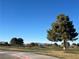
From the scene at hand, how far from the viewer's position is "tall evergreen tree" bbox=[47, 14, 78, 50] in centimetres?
6750

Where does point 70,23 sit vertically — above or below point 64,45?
above

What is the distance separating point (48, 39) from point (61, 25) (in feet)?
18.4

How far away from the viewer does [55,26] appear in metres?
68.4

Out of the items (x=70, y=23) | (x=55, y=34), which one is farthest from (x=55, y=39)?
(x=70, y=23)

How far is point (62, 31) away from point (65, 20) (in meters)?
3.11

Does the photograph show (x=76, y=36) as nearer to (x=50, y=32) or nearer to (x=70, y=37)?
(x=70, y=37)

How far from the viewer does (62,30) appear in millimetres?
67250

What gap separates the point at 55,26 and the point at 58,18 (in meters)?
2.35

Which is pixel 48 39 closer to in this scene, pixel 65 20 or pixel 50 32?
pixel 50 32

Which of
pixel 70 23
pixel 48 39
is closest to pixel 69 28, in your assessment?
pixel 70 23

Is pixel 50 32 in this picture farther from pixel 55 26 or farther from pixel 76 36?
pixel 76 36

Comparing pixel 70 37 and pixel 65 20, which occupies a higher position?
pixel 65 20

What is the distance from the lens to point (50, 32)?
2729 inches

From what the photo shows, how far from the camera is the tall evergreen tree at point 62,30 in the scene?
6750 centimetres
